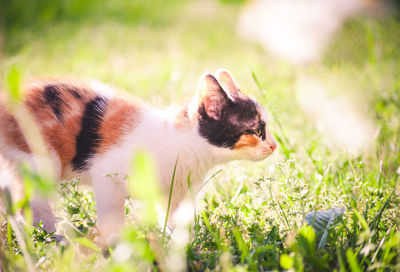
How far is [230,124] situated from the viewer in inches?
57.9

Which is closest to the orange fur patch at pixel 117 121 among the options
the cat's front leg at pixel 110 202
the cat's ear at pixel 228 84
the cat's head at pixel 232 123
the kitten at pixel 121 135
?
the kitten at pixel 121 135

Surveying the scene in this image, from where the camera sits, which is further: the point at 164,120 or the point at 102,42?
the point at 102,42

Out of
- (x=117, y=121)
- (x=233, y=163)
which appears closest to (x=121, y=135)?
(x=117, y=121)

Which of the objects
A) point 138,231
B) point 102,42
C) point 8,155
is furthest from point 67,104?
point 102,42

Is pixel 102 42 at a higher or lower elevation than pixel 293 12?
lower

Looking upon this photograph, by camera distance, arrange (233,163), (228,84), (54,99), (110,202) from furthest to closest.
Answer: (233,163) < (228,84) < (54,99) < (110,202)

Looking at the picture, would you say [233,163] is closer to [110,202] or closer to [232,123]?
[232,123]

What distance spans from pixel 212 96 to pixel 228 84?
0.52 feet

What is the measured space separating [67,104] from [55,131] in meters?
0.12

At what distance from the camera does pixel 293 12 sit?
480 cm

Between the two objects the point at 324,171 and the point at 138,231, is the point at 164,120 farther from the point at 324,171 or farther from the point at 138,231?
the point at 324,171

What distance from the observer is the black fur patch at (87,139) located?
1436 mm

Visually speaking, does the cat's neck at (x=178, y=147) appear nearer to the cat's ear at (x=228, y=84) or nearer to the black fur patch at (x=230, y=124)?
the black fur patch at (x=230, y=124)

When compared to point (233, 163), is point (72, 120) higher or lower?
higher
